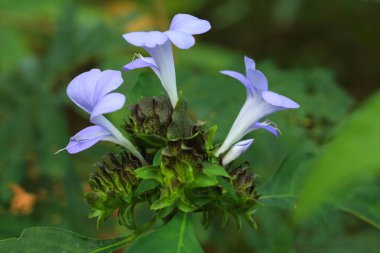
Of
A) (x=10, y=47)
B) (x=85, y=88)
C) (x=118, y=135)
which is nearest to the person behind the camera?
(x=85, y=88)

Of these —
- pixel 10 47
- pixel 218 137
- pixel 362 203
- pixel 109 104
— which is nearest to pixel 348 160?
pixel 109 104

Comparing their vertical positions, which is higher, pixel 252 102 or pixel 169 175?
pixel 252 102

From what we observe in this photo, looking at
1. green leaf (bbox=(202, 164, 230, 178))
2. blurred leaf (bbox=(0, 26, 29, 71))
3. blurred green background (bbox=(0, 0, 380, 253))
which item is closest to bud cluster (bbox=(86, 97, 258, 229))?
green leaf (bbox=(202, 164, 230, 178))

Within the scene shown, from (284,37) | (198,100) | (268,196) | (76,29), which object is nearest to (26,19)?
(76,29)

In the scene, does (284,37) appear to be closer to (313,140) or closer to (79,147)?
(313,140)

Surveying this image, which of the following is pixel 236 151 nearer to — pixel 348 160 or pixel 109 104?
pixel 109 104

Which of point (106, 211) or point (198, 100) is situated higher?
point (106, 211)

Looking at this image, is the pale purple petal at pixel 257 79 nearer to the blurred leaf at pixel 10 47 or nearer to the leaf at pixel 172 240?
the leaf at pixel 172 240
